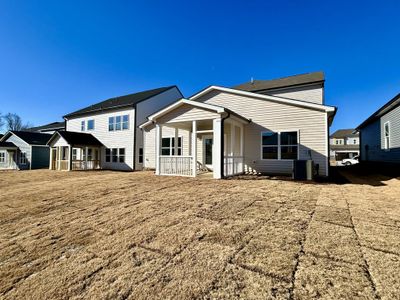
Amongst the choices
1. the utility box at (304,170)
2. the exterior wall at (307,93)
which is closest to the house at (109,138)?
the exterior wall at (307,93)

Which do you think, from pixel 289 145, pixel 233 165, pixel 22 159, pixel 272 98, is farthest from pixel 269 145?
pixel 22 159

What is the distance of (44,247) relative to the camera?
2.78 m

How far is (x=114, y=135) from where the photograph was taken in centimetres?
1808

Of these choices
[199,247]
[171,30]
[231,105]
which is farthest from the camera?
[171,30]

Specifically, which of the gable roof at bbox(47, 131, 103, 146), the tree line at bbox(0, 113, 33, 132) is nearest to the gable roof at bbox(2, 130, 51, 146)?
the gable roof at bbox(47, 131, 103, 146)

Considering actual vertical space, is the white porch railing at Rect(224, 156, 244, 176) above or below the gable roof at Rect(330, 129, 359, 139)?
below

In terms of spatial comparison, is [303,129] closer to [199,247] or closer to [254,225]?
[254,225]

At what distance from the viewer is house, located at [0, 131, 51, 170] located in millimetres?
20984

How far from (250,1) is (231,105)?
611 cm

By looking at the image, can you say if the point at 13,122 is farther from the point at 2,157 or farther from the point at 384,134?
the point at 384,134

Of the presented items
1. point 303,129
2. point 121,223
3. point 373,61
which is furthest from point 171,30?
point 373,61

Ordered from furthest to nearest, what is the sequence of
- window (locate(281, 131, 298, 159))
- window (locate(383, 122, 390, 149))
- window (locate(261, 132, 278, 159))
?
window (locate(383, 122, 390, 149)) < window (locate(261, 132, 278, 159)) < window (locate(281, 131, 298, 159))

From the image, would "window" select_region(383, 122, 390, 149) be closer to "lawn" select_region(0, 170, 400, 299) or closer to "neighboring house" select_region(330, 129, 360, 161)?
"lawn" select_region(0, 170, 400, 299)

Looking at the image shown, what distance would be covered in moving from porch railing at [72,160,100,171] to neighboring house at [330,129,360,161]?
47.0 metres
